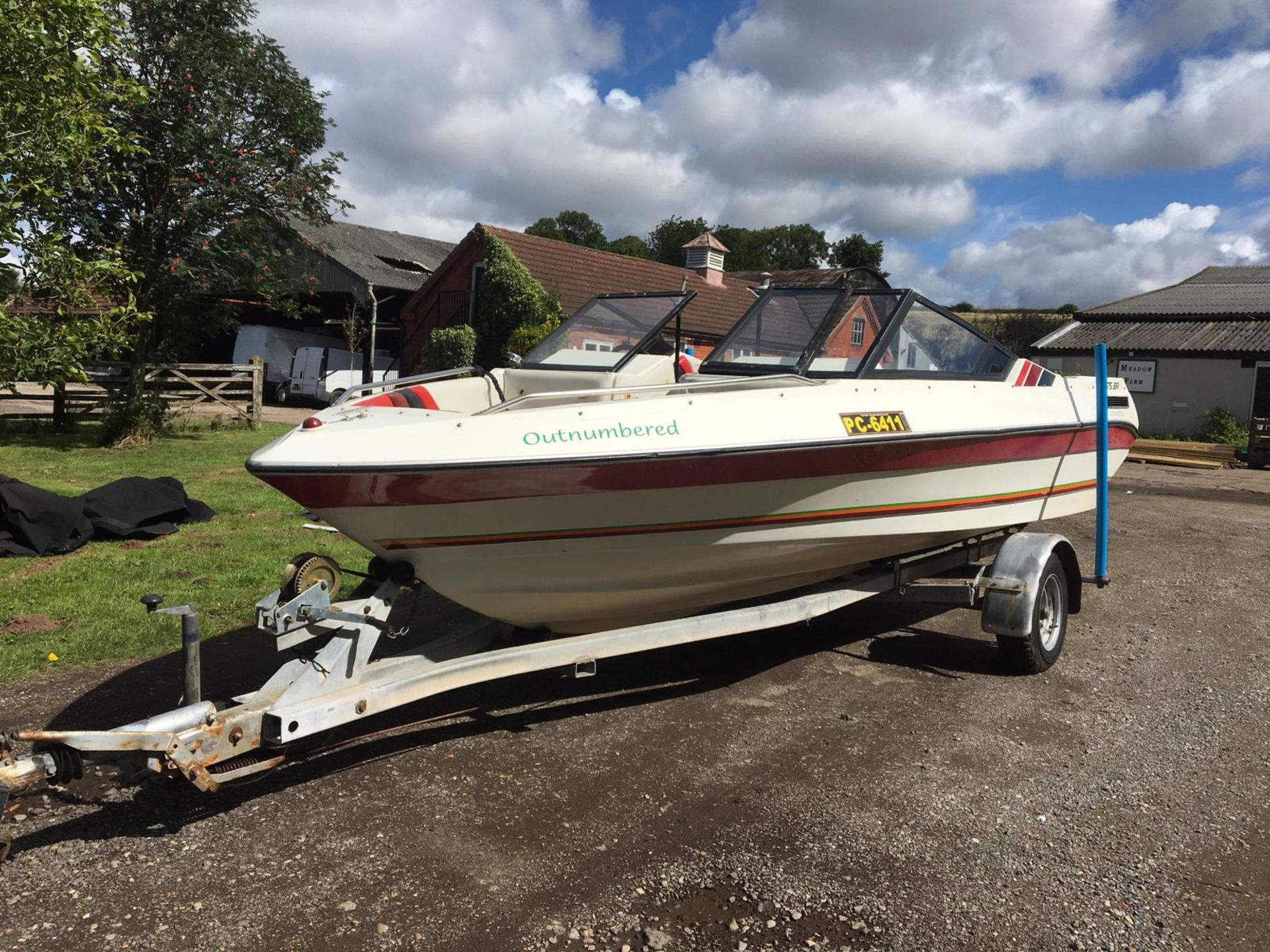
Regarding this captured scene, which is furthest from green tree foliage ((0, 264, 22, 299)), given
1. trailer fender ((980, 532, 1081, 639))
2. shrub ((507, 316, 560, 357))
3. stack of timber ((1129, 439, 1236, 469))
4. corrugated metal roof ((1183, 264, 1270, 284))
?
corrugated metal roof ((1183, 264, 1270, 284))

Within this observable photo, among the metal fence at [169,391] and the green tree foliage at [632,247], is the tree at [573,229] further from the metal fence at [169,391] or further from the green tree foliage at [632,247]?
the metal fence at [169,391]

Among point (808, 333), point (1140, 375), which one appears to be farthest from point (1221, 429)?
point (808, 333)

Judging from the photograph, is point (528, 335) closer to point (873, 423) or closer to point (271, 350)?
point (271, 350)

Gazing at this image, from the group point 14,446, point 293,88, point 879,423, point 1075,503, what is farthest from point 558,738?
point 293,88

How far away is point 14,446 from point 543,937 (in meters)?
12.8

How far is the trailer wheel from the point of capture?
15.5 ft

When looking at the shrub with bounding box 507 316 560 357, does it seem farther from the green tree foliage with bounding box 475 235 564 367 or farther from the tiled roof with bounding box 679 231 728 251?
the tiled roof with bounding box 679 231 728 251

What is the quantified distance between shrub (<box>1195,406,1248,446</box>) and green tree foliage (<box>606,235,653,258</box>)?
57.1 meters

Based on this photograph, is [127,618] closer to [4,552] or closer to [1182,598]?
[4,552]

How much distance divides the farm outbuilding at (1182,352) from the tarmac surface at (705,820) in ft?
60.2

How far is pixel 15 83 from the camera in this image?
6066 mm

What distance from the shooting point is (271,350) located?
1029 inches

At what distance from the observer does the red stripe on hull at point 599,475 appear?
330 cm

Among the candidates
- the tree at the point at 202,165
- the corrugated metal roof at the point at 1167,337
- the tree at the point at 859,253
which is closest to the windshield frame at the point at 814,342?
the tree at the point at 202,165
